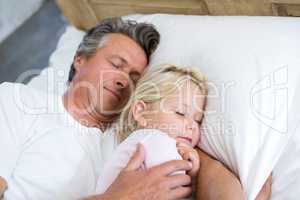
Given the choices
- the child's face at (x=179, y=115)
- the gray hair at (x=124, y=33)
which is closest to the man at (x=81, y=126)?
the gray hair at (x=124, y=33)

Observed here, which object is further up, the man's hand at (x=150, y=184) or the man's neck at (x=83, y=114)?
the man's neck at (x=83, y=114)

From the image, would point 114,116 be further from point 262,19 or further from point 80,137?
point 262,19

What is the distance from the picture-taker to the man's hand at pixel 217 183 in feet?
3.34

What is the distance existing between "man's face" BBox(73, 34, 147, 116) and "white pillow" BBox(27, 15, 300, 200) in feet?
0.40

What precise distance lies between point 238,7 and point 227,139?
1.67 feet

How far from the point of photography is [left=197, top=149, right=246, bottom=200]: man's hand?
1019 mm

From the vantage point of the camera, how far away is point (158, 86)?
3.85 feet

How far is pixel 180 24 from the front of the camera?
142cm

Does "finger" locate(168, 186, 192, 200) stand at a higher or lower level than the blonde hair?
lower

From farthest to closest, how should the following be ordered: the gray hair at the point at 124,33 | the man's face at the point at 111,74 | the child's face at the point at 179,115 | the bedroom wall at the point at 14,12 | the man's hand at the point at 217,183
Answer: the bedroom wall at the point at 14,12
the gray hair at the point at 124,33
the man's face at the point at 111,74
the child's face at the point at 179,115
the man's hand at the point at 217,183

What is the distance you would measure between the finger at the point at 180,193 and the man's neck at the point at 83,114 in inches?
14.5

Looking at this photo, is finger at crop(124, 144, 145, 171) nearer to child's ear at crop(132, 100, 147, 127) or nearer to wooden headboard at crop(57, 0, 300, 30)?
child's ear at crop(132, 100, 147, 127)

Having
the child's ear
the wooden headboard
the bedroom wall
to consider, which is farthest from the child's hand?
the bedroom wall

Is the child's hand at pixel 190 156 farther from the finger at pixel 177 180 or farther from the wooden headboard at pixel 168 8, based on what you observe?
the wooden headboard at pixel 168 8
